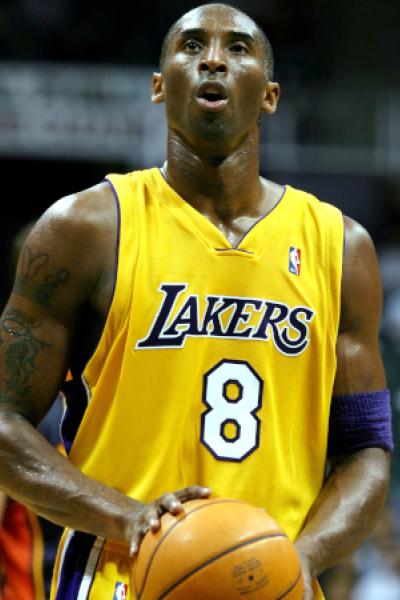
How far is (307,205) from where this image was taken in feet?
12.2

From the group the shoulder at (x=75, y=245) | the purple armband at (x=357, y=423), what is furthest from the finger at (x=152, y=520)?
the purple armband at (x=357, y=423)

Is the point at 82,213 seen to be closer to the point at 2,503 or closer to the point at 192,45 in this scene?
the point at 192,45

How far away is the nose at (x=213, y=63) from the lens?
347cm

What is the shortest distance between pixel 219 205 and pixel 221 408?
0.69 m

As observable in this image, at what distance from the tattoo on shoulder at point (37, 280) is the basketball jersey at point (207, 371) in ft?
0.58

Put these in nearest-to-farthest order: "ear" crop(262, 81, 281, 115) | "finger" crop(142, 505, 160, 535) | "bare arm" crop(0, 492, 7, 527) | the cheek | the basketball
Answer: the basketball → "finger" crop(142, 505, 160, 535) → the cheek → "ear" crop(262, 81, 281, 115) → "bare arm" crop(0, 492, 7, 527)

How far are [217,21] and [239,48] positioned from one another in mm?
109

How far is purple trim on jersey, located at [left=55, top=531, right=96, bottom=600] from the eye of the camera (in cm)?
333

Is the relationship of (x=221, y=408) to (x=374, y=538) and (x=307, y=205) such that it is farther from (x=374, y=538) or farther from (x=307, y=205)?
(x=374, y=538)

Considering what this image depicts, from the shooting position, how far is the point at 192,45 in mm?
3582

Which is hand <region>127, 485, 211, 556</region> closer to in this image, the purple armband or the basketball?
the basketball

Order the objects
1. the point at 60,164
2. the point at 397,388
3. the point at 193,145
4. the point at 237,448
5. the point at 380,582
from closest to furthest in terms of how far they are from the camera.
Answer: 1. the point at 237,448
2. the point at 193,145
3. the point at 397,388
4. the point at 380,582
5. the point at 60,164

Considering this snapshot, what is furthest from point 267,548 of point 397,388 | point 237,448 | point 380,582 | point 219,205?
point 380,582

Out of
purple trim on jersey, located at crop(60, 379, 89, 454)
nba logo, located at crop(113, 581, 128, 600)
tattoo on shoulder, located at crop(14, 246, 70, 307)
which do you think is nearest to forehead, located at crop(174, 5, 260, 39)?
tattoo on shoulder, located at crop(14, 246, 70, 307)
